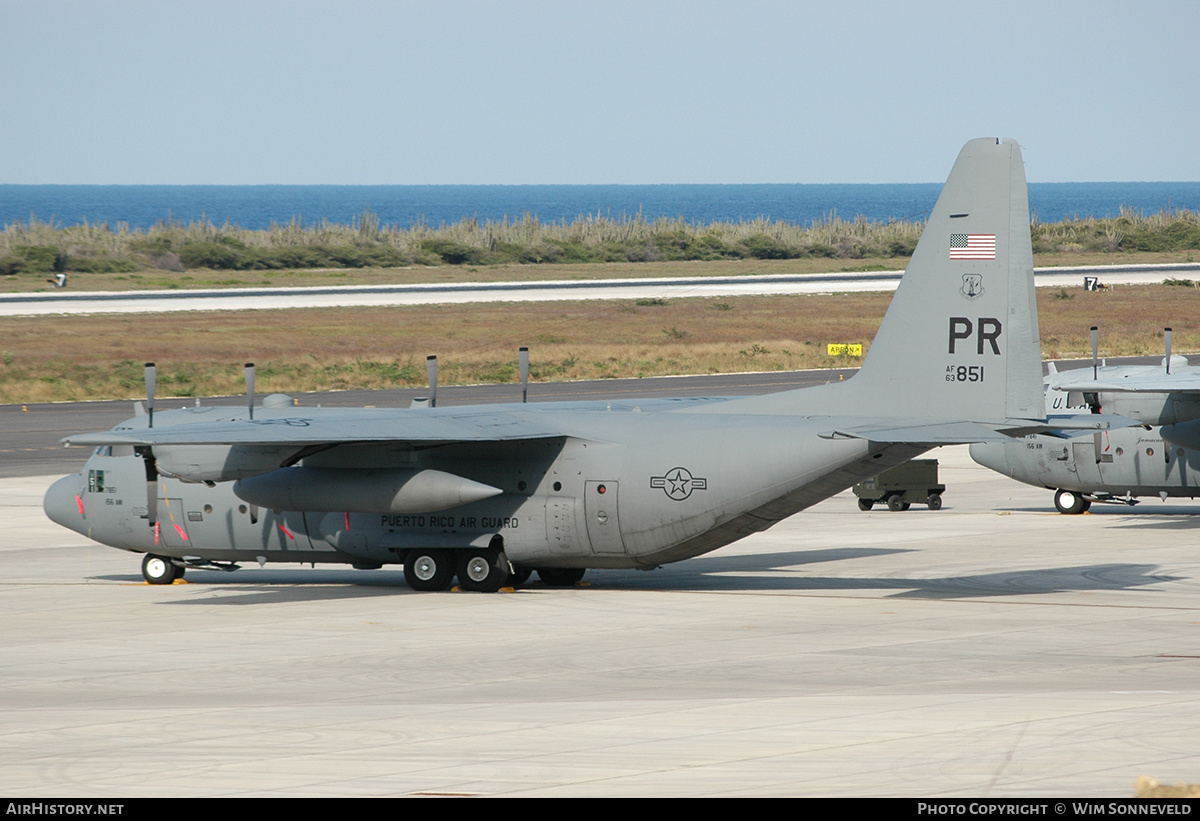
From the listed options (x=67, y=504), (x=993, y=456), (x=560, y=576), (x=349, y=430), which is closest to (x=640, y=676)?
(x=349, y=430)

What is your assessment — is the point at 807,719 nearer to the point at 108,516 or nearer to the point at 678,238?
the point at 108,516

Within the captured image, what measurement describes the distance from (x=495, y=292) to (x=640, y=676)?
9276 centimetres

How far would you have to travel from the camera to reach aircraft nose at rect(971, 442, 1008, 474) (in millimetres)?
37906

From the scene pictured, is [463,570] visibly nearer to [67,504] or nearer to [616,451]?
[616,451]

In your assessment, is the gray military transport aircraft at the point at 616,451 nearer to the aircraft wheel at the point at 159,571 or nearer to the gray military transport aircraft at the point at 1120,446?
the aircraft wheel at the point at 159,571

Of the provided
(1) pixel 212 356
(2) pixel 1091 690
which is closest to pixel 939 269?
(2) pixel 1091 690

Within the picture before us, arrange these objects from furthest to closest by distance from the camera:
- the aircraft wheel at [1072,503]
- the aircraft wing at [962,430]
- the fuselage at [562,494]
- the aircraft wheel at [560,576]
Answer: the aircraft wheel at [1072,503] → the aircraft wheel at [560,576] → the fuselage at [562,494] → the aircraft wing at [962,430]

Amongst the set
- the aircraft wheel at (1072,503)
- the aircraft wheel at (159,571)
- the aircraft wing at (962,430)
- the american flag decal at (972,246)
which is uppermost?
the american flag decal at (972,246)

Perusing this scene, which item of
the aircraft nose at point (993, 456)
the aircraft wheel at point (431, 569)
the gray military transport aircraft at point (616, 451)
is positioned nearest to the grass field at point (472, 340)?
the aircraft nose at point (993, 456)

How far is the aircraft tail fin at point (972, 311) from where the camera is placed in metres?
23.3

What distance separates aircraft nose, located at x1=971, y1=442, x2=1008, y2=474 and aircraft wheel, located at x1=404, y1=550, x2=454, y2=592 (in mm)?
16780

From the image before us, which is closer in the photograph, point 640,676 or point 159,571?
point 640,676

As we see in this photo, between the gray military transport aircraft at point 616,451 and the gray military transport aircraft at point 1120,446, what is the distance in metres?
10.5

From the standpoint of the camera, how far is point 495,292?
110188 mm
